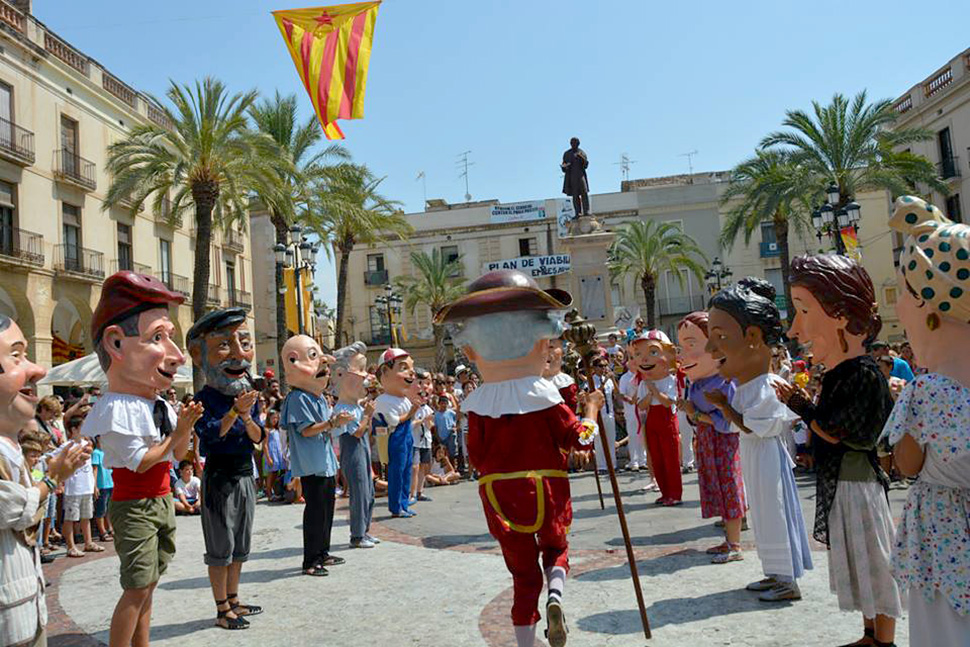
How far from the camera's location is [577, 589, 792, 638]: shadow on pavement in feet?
14.6

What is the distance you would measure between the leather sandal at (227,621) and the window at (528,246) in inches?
1637

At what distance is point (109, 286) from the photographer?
4379mm

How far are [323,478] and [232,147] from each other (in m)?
13.8

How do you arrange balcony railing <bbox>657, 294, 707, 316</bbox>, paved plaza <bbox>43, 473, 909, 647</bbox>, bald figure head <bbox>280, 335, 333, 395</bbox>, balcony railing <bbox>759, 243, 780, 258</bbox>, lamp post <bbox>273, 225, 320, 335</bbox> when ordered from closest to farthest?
paved plaza <bbox>43, 473, 909, 647</bbox> → bald figure head <bbox>280, 335, 333, 395</bbox> → lamp post <bbox>273, 225, 320, 335</bbox> → balcony railing <bbox>759, 243, 780, 258</bbox> → balcony railing <bbox>657, 294, 707, 316</bbox>

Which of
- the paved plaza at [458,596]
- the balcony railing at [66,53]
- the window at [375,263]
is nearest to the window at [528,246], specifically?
the window at [375,263]

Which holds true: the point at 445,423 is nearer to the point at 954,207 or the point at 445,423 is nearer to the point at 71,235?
the point at 71,235

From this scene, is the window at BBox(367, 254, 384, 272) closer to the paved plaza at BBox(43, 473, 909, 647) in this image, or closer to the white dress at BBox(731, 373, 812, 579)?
the paved plaza at BBox(43, 473, 909, 647)

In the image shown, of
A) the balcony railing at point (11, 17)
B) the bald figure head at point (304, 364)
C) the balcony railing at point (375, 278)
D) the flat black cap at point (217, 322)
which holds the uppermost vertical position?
the balcony railing at point (11, 17)

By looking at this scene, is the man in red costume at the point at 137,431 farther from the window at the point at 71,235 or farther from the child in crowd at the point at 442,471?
the window at the point at 71,235

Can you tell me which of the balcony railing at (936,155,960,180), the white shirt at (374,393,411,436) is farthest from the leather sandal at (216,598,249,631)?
the balcony railing at (936,155,960,180)

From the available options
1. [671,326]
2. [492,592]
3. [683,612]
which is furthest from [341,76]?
[671,326]

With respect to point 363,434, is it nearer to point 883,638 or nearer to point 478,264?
point 883,638

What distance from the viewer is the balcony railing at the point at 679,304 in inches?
1703

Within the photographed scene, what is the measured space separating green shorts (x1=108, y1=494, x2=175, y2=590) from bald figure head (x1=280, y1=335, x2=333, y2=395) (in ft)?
7.48
